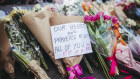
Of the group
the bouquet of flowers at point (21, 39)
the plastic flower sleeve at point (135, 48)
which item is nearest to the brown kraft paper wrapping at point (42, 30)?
the bouquet of flowers at point (21, 39)

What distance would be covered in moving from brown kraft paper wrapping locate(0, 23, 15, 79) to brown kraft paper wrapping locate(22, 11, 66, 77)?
0.36m

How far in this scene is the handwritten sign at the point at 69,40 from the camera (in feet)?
4.38

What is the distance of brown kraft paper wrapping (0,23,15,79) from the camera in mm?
1085

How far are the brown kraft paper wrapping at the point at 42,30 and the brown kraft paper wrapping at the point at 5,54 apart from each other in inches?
14.1

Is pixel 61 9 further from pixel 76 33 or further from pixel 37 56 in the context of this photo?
pixel 37 56

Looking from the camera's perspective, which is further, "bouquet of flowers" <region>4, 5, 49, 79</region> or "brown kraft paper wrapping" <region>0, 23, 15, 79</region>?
"bouquet of flowers" <region>4, 5, 49, 79</region>

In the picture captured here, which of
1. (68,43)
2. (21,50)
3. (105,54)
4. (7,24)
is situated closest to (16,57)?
(21,50)

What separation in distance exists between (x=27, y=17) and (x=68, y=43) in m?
0.61

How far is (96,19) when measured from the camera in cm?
158

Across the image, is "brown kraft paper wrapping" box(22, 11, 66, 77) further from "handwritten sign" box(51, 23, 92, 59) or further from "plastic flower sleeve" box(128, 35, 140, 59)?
"plastic flower sleeve" box(128, 35, 140, 59)

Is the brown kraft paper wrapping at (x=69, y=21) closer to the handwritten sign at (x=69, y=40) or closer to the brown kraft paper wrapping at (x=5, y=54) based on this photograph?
the handwritten sign at (x=69, y=40)

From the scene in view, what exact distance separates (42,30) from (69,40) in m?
0.35

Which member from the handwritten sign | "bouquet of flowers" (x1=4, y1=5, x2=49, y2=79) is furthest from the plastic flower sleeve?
"bouquet of flowers" (x1=4, y1=5, x2=49, y2=79)

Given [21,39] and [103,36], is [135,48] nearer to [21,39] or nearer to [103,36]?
[103,36]
